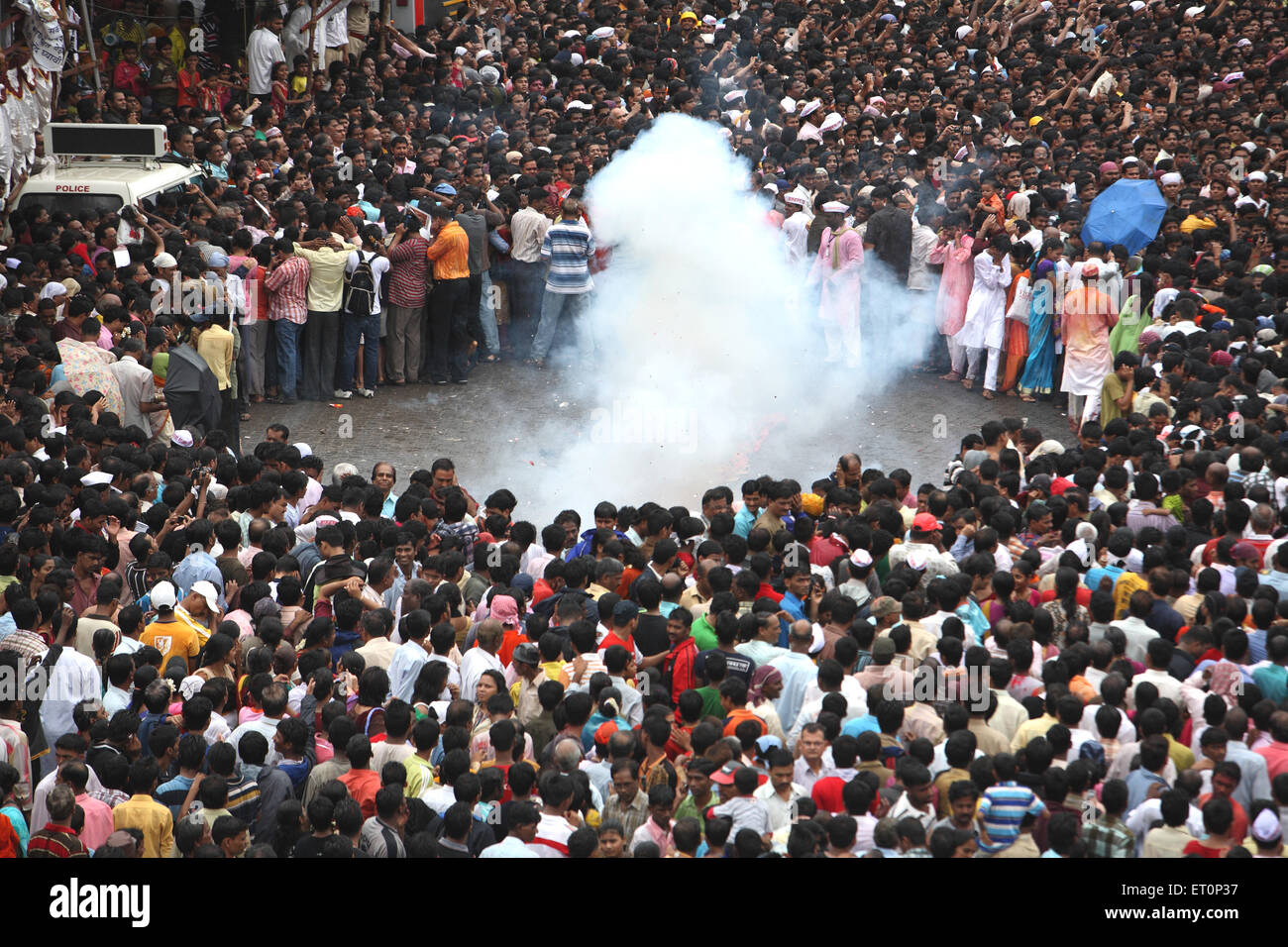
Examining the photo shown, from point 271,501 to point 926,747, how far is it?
4.38 m

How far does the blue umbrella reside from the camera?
44.9ft

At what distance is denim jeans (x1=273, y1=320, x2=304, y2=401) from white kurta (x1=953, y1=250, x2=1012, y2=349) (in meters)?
5.92

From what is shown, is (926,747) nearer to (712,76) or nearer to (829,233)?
(829,233)

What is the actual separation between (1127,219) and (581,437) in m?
5.68

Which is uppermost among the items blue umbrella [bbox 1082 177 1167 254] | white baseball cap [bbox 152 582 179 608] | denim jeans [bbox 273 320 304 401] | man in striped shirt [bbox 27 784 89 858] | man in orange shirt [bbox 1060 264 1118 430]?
blue umbrella [bbox 1082 177 1167 254]

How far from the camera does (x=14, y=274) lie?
11273mm

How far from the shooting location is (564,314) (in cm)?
1360

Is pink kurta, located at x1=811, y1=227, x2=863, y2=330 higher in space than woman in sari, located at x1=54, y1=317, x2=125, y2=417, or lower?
higher

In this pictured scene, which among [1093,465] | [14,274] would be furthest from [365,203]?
[1093,465]

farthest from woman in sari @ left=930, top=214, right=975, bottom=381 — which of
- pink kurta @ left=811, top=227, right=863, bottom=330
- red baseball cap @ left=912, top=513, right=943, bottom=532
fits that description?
red baseball cap @ left=912, top=513, right=943, bottom=532

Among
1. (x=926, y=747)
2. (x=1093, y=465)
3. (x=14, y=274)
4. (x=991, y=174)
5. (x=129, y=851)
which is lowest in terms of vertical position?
(x=129, y=851)

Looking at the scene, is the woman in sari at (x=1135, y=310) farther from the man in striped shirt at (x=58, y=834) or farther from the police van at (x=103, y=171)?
the man in striped shirt at (x=58, y=834)

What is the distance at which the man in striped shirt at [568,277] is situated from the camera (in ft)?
43.0

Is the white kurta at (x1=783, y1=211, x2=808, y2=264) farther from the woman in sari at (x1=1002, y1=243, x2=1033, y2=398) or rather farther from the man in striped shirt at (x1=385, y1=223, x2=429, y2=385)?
the man in striped shirt at (x1=385, y1=223, x2=429, y2=385)
